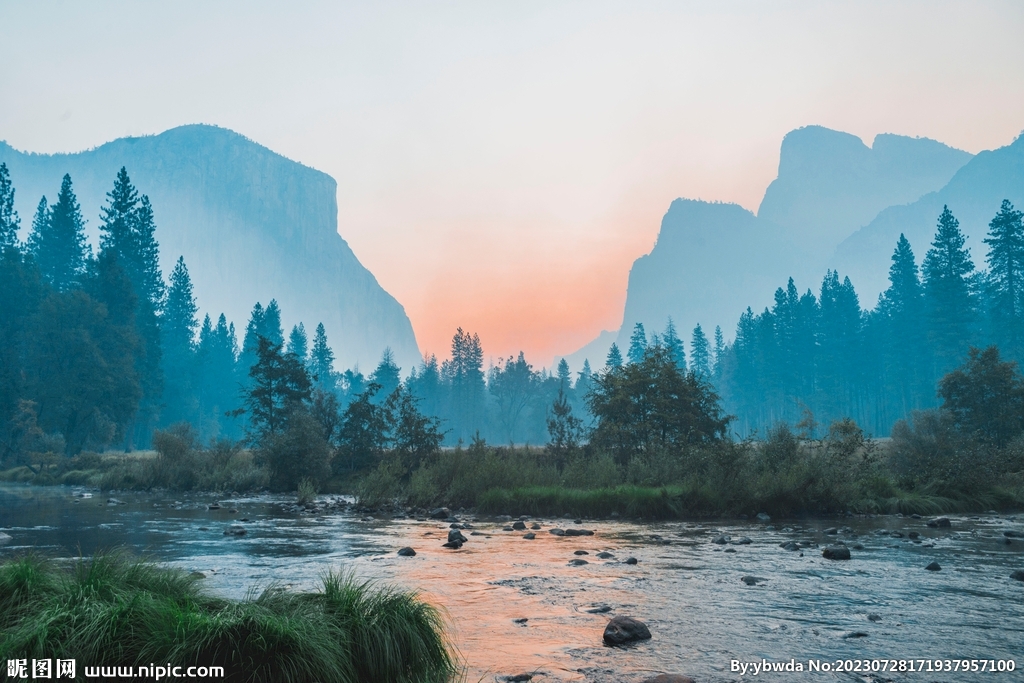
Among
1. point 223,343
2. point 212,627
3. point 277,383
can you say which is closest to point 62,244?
point 223,343

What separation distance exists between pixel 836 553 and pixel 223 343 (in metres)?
103

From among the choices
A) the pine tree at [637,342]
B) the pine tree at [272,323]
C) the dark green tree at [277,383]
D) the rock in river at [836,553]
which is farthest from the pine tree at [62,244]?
the pine tree at [637,342]

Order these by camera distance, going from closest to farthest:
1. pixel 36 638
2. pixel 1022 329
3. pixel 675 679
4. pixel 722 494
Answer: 1. pixel 36 638
2. pixel 675 679
3. pixel 722 494
4. pixel 1022 329

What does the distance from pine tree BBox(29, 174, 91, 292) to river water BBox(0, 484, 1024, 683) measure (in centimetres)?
6070

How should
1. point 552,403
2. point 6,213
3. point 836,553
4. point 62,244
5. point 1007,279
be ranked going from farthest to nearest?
1. point 62,244
2. point 6,213
3. point 1007,279
4. point 552,403
5. point 836,553

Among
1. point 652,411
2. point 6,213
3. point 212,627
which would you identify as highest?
point 6,213

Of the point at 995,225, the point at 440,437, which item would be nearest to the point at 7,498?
the point at 440,437

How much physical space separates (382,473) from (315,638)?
72.6 ft

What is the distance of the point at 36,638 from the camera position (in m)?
4.98

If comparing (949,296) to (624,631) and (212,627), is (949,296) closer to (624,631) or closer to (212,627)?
(624,631)

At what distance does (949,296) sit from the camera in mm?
64438

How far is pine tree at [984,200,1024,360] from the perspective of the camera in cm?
6119

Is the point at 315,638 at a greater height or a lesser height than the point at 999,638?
greater

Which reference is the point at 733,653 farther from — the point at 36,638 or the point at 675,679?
the point at 36,638
